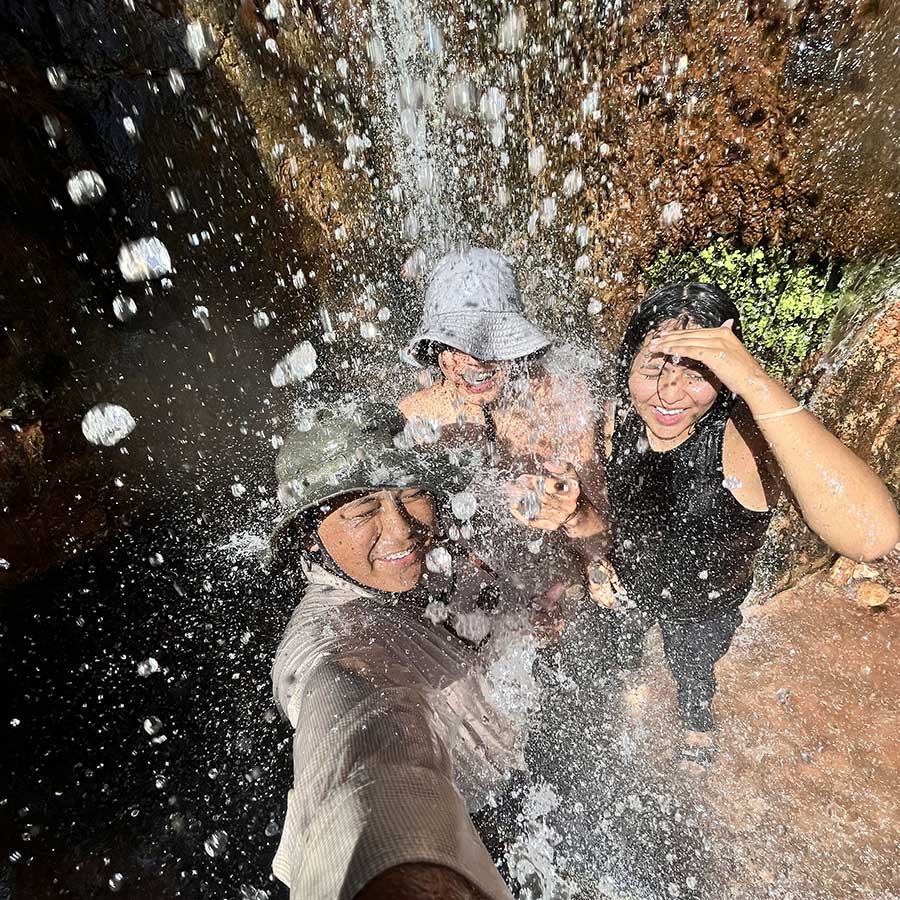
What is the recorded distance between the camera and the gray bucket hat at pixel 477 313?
9.58 feet

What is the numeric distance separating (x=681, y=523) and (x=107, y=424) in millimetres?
4347

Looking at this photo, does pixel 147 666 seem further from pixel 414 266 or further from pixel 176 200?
pixel 414 266

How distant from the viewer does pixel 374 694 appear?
4.83 feet

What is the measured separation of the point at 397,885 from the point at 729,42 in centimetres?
372

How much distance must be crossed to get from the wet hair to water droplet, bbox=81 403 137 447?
401 centimetres

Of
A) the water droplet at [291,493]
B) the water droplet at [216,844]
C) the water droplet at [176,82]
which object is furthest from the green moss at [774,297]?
the water droplet at [216,844]

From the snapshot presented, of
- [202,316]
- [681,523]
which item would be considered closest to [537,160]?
[681,523]

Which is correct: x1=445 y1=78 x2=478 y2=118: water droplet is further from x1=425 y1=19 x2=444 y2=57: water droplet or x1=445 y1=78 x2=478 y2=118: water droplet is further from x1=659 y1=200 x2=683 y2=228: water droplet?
x1=659 y1=200 x2=683 y2=228: water droplet

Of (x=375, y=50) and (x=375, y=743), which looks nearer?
(x=375, y=743)

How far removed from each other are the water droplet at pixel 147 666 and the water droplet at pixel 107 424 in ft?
5.83

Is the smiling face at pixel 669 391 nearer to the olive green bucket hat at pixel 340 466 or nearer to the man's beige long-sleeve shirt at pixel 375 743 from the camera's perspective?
the olive green bucket hat at pixel 340 466

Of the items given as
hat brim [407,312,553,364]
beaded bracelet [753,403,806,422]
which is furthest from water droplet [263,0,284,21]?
beaded bracelet [753,403,806,422]

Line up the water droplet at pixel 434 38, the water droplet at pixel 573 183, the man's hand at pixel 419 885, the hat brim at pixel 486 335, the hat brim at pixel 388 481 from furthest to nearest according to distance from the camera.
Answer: the water droplet at pixel 434 38
the water droplet at pixel 573 183
the hat brim at pixel 486 335
the hat brim at pixel 388 481
the man's hand at pixel 419 885

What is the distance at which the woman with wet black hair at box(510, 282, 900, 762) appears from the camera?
1725 mm
